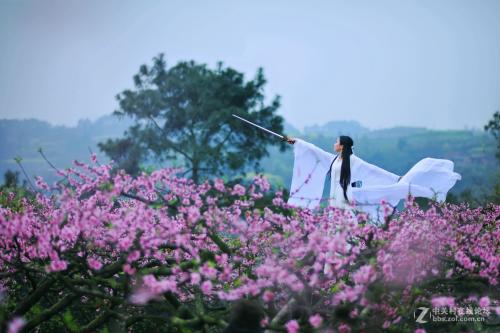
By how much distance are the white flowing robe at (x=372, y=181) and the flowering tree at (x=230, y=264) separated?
1.25 meters

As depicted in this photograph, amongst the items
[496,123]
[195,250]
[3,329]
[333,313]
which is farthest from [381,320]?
[496,123]

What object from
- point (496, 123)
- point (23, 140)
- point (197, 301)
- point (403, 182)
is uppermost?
point (23, 140)

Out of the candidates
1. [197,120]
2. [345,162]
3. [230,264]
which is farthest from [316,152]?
[197,120]

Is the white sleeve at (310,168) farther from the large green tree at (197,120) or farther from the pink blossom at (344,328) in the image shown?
the large green tree at (197,120)

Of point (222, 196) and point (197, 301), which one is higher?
point (222, 196)

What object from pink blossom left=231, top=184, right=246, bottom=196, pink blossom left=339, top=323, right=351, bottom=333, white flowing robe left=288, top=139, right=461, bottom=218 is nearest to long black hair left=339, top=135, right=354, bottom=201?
white flowing robe left=288, top=139, right=461, bottom=218

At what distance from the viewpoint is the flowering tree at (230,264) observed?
5035 millimetres

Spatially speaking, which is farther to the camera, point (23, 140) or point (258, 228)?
point (23, 140)

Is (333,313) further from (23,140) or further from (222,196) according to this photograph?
(23,140)

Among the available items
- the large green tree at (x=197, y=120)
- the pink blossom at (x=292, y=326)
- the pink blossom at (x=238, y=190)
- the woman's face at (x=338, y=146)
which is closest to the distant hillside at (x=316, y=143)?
the large green tree at (x=197, y=120)

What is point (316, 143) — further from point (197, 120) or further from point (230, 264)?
point (230, 264)

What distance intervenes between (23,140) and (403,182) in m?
122

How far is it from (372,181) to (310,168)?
1.14m

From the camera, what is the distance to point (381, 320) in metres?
5.37
